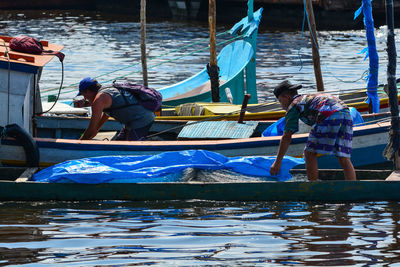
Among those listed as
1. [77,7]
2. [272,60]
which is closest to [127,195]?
[272,60]

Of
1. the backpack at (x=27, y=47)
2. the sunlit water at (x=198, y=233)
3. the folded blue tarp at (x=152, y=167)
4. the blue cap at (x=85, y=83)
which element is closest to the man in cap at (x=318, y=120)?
the folded blue tarp at (x=152, y=167)

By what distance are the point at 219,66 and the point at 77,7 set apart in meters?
30.0

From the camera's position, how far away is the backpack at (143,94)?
995cm

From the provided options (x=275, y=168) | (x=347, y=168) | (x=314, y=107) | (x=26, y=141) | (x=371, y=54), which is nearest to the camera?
(x=314, y=107)

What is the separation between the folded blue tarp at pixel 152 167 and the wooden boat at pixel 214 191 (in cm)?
13

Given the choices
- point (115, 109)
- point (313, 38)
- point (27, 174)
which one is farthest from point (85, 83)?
point (313, 38)

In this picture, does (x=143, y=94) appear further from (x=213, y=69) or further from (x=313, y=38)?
(x=213, y=69)

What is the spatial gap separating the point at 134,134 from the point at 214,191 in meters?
1.87

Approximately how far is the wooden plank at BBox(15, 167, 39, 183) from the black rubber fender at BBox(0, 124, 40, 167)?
0.15 m

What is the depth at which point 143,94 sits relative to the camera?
10016mm

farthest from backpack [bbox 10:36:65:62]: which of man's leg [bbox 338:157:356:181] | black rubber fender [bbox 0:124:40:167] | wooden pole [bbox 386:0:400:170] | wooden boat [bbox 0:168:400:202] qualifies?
wooden pole [bbox 386:0:400:170]

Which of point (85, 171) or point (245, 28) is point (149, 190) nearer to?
point (85, 171)

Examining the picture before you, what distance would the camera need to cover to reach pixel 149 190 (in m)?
9.00

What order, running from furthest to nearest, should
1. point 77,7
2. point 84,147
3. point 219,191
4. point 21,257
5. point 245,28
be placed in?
point 77,7 → point 245,28 → point 84,147 → point 219,191 → point 21,257
